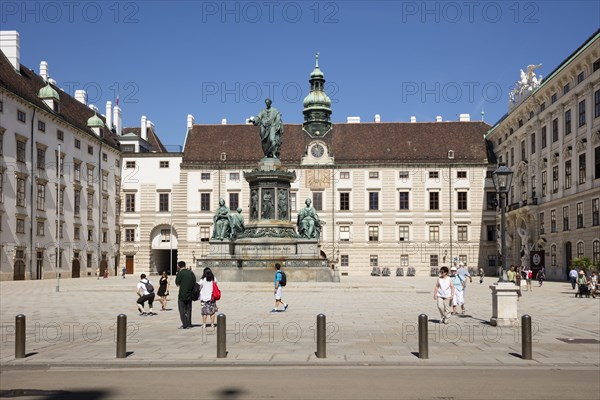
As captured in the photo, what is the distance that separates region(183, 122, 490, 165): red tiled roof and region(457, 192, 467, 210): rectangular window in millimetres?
3497

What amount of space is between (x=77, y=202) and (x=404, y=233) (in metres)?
33.1

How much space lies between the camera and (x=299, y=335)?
651 inches

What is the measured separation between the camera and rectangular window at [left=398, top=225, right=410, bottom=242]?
75938 mm

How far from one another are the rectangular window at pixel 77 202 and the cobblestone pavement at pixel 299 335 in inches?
1523

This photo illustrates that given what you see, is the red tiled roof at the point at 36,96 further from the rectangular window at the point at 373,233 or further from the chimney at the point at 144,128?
the rectangular window at the point at 373,233

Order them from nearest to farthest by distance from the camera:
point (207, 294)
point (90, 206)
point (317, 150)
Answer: point (207, 294) < point (90, 206) < point (317, 150)

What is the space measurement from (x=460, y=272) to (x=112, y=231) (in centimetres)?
5376

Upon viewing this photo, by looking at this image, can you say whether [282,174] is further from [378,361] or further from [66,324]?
[378,361]

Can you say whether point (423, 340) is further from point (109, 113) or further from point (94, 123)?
point (109, 113)

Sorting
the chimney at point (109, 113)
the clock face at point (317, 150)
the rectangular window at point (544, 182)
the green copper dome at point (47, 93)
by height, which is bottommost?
the rectangular window at point (544, 182)

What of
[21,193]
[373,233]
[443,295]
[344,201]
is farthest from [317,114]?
[443,295]

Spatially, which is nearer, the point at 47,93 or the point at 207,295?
the point at 207,295

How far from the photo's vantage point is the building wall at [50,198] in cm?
5300

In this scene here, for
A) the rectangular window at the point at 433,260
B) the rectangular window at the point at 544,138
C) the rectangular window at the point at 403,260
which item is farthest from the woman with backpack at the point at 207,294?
the rectangular window at the point at 433,260
